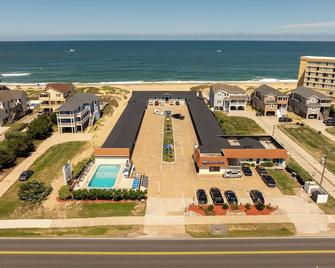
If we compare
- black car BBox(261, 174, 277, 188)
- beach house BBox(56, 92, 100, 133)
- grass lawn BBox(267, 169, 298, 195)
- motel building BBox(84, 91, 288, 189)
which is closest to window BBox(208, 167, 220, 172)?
motel building BBox(84, 91, 288, 189)

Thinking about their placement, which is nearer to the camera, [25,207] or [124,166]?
[25,207]

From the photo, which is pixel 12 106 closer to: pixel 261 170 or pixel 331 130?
pixel 261 170

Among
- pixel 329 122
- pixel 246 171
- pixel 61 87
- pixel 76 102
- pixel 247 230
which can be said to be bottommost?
pixel 247 230

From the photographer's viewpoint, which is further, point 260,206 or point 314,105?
point 314,105

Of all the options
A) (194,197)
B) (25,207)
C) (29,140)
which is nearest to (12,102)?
(29,140)

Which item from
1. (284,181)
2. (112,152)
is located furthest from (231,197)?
(112,152)

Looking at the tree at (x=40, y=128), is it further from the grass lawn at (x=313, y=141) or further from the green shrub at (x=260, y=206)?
the grass lawn at (x=313, y=141)
